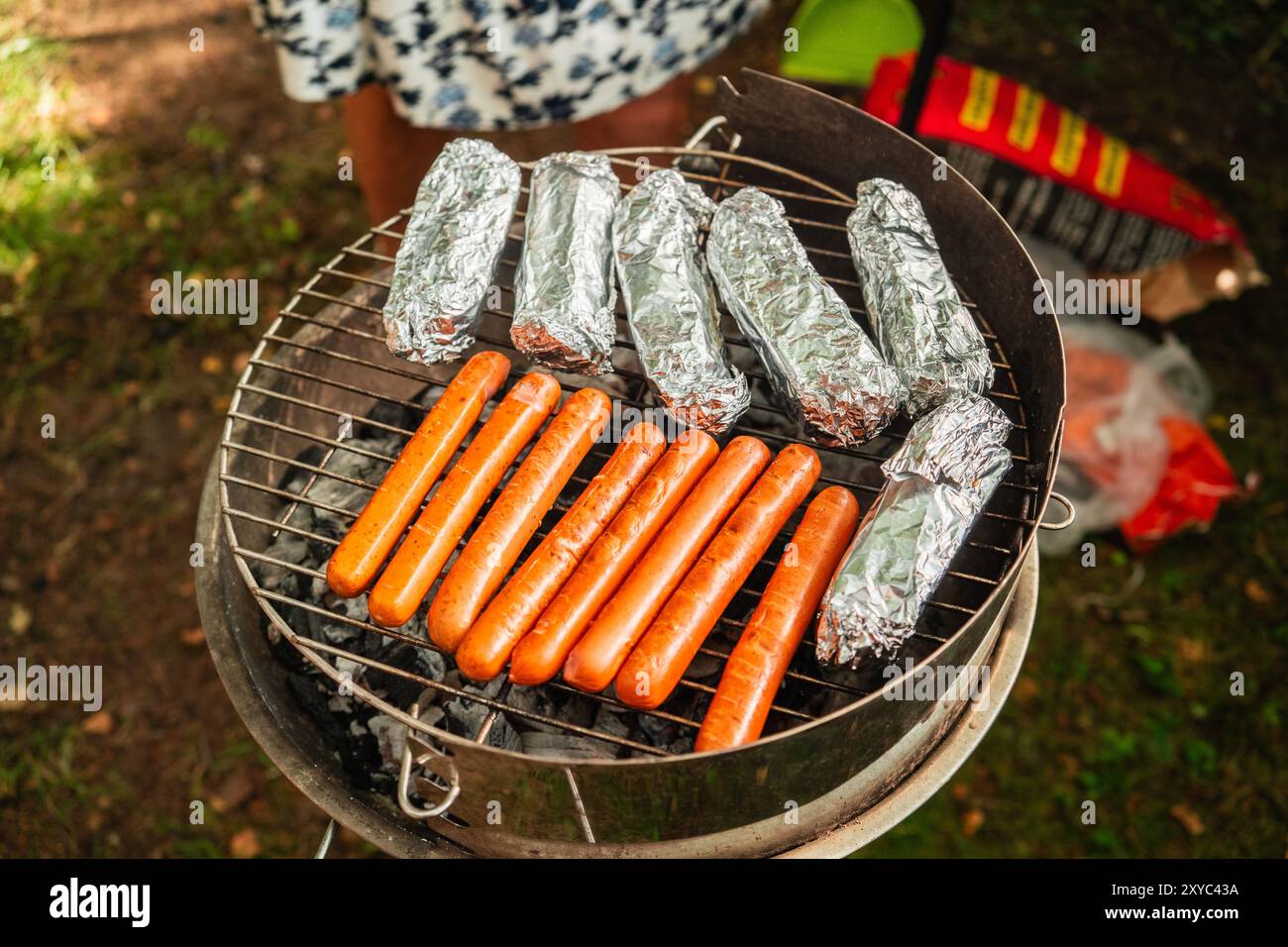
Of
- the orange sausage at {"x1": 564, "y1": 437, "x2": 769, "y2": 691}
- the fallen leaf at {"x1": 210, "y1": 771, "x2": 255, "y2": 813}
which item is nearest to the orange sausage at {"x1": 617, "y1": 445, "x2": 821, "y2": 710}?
the orange sausage at {"x1": 564, "y1": 437, "x2": 769, "y2": 691}

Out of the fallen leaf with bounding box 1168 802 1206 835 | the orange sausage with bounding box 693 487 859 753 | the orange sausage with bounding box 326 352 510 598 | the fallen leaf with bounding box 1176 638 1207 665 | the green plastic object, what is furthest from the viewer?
the green plastic object

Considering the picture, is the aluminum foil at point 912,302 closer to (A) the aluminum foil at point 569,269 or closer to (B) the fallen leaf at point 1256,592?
(A) the aluminum foil at point 569,269

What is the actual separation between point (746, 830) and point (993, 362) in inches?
62.7

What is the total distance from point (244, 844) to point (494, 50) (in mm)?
3278

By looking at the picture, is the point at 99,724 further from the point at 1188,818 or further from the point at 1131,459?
the point at 1131,459

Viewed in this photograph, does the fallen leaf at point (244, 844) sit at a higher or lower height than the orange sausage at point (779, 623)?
lower

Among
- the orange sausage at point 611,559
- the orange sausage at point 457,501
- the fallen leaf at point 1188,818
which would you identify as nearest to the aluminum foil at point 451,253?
the orange sausage at point 457,501

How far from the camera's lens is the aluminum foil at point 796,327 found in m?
2.64

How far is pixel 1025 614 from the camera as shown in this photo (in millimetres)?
2893

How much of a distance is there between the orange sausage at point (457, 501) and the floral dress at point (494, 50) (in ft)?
4.64

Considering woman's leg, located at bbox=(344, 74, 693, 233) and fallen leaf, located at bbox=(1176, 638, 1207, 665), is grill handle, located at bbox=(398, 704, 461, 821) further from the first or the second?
fallen leaf, located at bbox=(1176, 638, 1207, 665)

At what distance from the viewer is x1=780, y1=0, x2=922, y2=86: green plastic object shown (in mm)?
5059

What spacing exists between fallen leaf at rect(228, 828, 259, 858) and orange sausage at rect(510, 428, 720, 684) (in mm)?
2206
